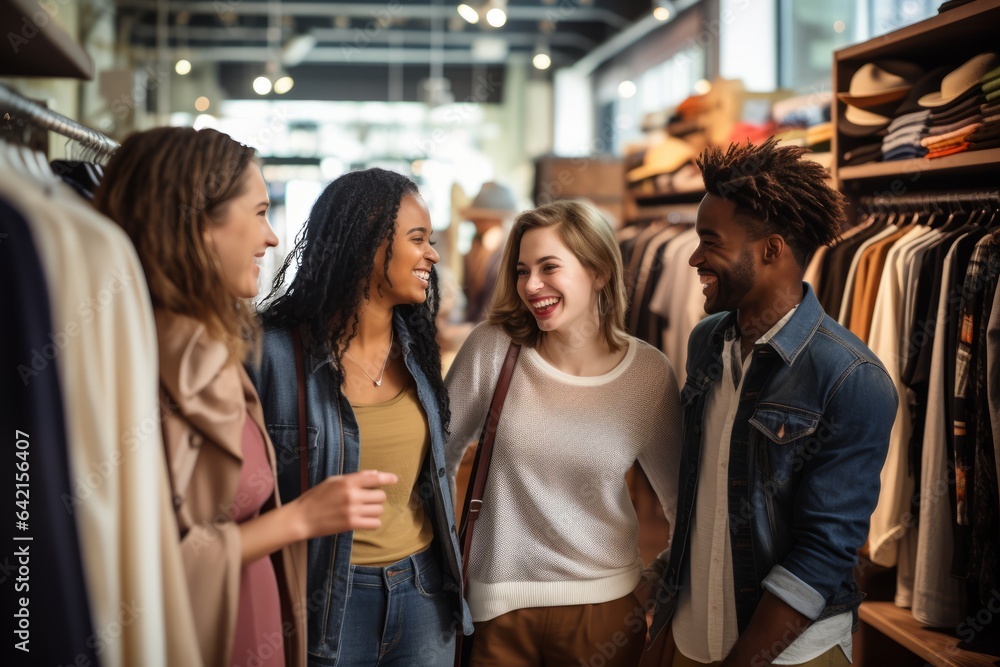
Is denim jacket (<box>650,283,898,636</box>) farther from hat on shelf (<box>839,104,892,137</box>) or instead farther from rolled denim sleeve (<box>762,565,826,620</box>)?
hat on shelf (<box>839,104,892,137</box>)

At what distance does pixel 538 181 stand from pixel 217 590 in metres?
6.10

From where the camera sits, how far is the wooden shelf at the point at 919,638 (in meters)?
2.45

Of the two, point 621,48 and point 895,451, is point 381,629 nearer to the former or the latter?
point 895,451

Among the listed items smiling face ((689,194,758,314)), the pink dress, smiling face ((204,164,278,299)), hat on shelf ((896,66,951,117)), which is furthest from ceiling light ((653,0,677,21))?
the pink dress

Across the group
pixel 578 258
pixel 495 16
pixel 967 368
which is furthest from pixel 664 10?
pixel 578 258

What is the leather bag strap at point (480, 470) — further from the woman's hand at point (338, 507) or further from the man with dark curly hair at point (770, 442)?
the woman's hand at point (338, 507)

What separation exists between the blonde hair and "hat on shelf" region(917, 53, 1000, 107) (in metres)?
1.32

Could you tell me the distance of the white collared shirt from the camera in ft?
6.16

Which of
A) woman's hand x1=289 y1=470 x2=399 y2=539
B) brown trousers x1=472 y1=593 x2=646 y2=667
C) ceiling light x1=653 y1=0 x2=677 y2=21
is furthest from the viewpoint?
ceiling light x1=653 y1=0 x2=677 y2=21

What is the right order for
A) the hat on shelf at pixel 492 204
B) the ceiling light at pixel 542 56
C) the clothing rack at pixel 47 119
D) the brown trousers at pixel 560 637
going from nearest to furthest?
the clothing rack at pixel 47 119
the brown trousers at pixel 560 637
the hat on shelf at pixel 492 204
the ceiling light at pixel 542 56

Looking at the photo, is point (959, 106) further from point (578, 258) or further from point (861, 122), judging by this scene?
point (578, 258)

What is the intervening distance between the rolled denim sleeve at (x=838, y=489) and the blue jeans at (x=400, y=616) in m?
0.70

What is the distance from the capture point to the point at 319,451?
1.79m

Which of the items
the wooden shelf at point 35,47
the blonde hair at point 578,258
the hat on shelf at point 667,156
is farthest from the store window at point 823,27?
the wooden shelf at point 35,47
